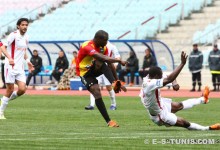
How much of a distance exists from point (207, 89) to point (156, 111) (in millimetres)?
1062

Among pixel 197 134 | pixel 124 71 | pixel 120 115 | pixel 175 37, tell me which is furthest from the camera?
pixel 175 37

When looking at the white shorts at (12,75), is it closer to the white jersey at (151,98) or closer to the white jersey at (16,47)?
the white jersey at (16,47)

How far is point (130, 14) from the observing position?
48031mm

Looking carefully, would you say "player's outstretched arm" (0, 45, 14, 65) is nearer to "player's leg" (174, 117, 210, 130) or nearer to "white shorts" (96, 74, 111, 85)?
"player's leg" (174, 117, 210, 130)

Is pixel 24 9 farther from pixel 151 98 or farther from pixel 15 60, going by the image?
pixel 151 98

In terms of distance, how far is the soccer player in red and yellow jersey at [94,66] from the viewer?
15.6 m

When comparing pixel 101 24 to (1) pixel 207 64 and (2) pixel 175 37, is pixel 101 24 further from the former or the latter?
(1) pixel 207 64

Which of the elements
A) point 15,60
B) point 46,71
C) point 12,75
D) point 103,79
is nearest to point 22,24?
point 15,60


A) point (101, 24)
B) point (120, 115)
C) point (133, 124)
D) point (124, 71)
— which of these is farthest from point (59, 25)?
point (133, 124)

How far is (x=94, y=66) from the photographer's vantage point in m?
16.1

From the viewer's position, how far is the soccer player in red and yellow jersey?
1564 cm

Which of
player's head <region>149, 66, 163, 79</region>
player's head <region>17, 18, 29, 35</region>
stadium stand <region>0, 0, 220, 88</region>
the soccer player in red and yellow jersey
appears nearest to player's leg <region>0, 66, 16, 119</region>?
player's head <region>17, 18, 29, 35</region>

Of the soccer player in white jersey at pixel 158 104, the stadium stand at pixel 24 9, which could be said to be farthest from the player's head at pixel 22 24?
the stadium stand at pixel 24 9

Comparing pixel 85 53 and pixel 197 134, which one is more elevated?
pixel 85 53
